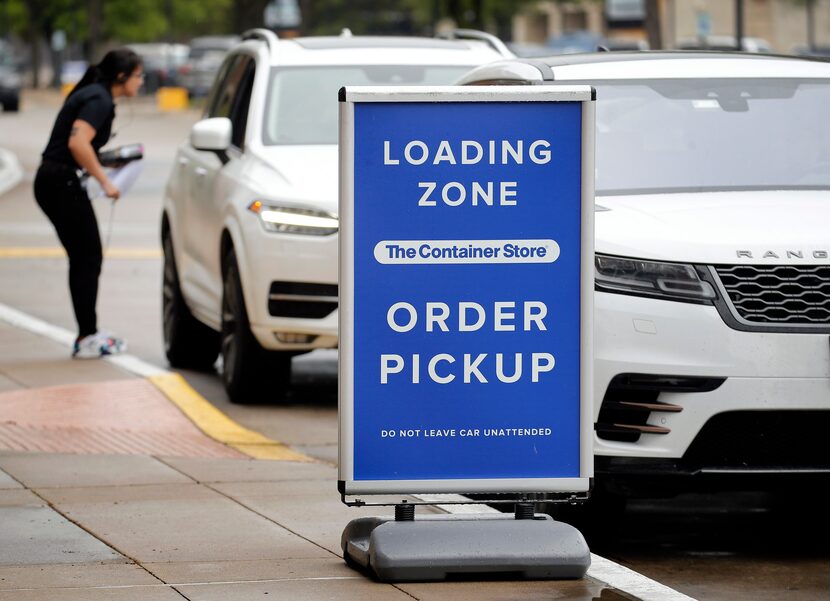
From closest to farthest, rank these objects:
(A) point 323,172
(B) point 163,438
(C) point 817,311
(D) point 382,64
A: (C) point 817,311 < (B) point 163,438 < (A) point 323,172 < (D) point 382,64

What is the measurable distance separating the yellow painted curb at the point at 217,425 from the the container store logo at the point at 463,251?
9.06 feet

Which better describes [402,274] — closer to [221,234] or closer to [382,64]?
[221,234]

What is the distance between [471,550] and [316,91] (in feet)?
17.7

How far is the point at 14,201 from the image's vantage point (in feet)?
86.0

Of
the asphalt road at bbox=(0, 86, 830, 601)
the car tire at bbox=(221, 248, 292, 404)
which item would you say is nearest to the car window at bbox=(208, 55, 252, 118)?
the asphalt road at bbox=(0, 86, 830, 601)

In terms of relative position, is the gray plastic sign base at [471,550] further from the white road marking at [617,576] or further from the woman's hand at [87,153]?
the woman's hand at [87,153]

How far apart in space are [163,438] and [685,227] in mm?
3328

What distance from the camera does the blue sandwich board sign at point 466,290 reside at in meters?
5.66

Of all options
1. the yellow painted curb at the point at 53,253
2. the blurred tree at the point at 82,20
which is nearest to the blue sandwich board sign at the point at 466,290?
the yellow painted curb at the point at 53,253

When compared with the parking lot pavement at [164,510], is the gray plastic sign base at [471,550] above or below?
above

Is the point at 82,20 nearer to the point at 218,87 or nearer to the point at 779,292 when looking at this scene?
the point at 218,87

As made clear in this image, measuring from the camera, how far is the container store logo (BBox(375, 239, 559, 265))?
5.68m

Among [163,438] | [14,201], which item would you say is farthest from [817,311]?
[14,201]

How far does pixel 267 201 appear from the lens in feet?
31.5
